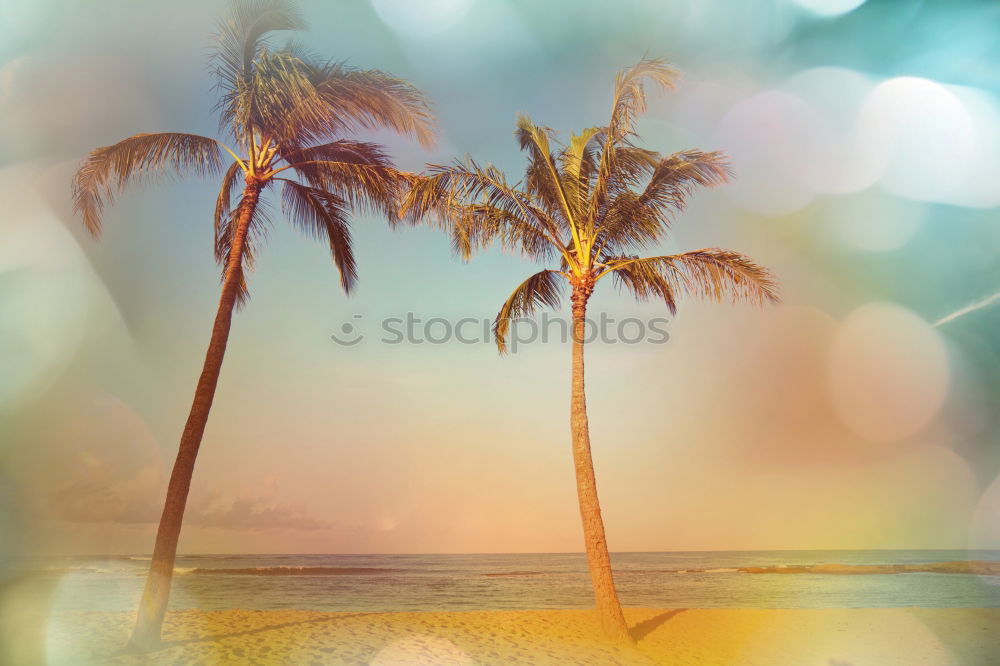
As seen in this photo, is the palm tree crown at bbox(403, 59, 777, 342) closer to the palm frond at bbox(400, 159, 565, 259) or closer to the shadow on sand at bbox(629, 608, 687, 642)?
the palm frond at bbox(400, 159, 565, 259)

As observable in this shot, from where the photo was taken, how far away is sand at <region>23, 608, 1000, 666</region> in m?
8.34

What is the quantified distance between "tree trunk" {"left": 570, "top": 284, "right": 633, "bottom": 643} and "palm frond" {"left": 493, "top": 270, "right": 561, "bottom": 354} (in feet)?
3.17

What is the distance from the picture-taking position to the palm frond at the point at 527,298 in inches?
459

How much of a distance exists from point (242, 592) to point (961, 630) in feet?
88.6

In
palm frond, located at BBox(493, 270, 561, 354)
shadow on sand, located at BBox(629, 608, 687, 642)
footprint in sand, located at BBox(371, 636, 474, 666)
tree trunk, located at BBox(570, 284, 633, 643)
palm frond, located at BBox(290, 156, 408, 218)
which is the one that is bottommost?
shadow on sand, located at BBox(629, 608, 687, 642)

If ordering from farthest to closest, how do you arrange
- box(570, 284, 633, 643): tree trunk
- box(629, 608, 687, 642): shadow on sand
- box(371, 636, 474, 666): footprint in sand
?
box(629, 608, 687, 642): shadow on sand
box(570, 284, 633, 643): tree trunk
box(371, 636, 474, 666): footprint in sand

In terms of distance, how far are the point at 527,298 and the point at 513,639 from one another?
591cm

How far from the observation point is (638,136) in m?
11.0

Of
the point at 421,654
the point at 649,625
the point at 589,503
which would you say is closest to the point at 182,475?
the point at 421,654

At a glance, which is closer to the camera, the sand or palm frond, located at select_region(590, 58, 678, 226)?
the sand

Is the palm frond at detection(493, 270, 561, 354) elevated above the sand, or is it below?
above

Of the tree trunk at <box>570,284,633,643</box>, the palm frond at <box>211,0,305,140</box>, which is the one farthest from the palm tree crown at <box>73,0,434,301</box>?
the tree trunk at <box>570,284,633,643</box>

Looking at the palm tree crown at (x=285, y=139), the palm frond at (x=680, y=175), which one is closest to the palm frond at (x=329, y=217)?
the palm tree crown at (x=285, y=139)

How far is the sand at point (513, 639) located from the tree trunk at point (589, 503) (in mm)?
417
